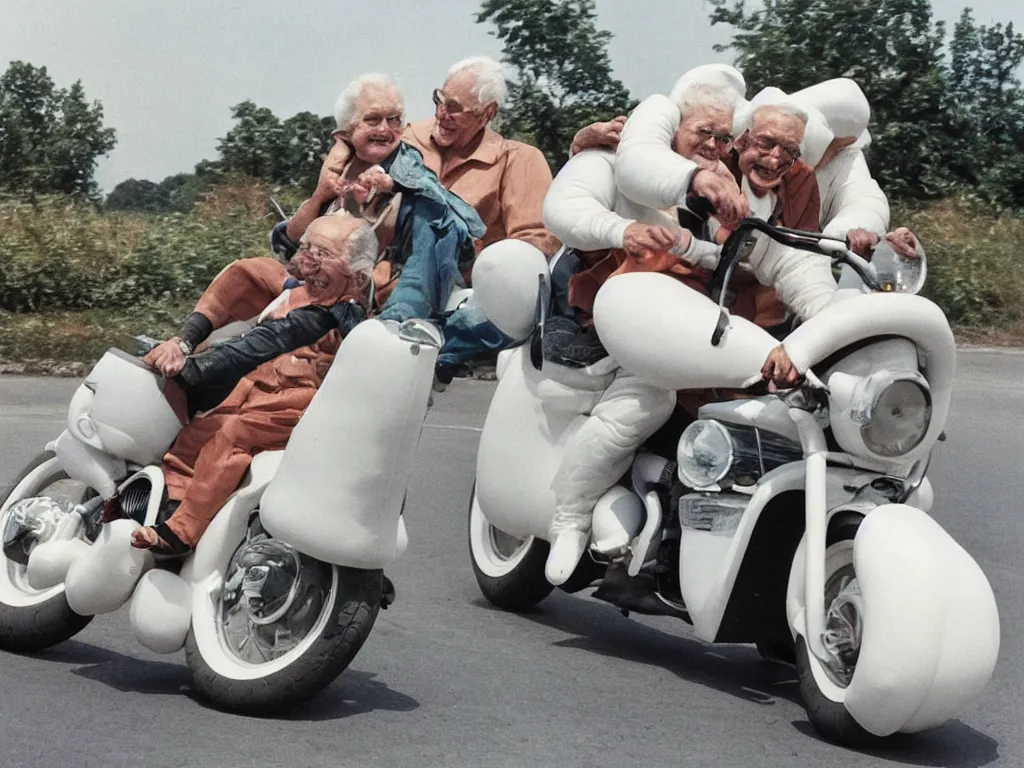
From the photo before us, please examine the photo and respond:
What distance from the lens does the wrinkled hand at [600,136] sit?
21.9ft

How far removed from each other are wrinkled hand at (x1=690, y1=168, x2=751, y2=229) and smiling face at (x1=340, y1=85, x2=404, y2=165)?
3.24 ft

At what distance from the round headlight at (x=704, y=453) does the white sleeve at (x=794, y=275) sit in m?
0.52

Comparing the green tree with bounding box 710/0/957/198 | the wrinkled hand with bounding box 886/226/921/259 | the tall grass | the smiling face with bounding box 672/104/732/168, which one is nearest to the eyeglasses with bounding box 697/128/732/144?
the smiling face with bounding box 672/104/732/168

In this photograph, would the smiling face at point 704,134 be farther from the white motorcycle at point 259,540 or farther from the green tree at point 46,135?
the green tree at point 46,135

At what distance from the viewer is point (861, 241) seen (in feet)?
19.9

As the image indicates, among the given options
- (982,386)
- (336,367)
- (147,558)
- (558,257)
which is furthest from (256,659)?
(982,386)

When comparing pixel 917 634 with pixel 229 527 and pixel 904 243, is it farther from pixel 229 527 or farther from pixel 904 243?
pixel 229 527

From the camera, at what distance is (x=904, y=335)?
18.4ft

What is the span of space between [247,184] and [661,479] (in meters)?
17.0

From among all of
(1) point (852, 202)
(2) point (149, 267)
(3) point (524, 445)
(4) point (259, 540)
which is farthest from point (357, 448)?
(2) point (149, 267)

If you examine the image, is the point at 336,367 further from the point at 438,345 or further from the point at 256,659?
the point at 256,659

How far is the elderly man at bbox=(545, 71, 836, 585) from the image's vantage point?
244 inches

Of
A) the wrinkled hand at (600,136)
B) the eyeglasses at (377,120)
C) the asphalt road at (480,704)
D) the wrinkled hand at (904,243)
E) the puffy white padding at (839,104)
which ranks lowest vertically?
the asphalt road at (480,704)

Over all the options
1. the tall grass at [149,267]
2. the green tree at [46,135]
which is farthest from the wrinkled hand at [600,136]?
the green tree at [46,135]
